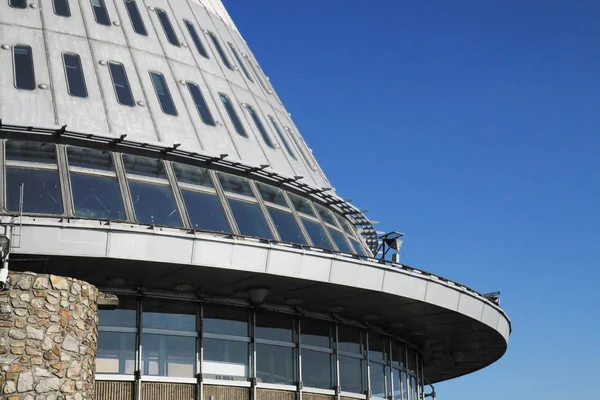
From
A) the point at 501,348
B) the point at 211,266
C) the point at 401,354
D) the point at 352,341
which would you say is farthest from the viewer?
the point at 501,348

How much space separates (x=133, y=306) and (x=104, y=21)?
8.26 meters

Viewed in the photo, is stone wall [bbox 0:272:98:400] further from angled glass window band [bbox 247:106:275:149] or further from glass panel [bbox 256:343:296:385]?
angled glass window band [bbox 247:106:275:149]

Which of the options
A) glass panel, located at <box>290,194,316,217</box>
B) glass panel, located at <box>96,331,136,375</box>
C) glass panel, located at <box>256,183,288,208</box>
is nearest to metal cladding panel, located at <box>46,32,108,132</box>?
glass panel, located at <box>256,183,288,208</box>

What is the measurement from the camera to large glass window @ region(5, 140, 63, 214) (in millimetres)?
19188

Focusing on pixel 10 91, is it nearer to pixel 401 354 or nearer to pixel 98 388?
pixel 98 388

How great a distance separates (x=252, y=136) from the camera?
993 inches

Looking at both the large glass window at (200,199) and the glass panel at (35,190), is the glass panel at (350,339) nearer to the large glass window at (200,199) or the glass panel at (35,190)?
the large glass window at (200,199)

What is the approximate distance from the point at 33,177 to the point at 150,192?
99.2 inches

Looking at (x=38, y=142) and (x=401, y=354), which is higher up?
(x=38, y=142)

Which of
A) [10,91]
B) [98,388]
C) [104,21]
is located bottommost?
[98,388]

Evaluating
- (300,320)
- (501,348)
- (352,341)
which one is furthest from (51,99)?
(501,348)

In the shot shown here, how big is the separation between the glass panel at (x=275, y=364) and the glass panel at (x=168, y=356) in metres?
1.68

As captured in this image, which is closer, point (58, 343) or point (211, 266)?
point (58, 343)

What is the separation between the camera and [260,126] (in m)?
26.0
